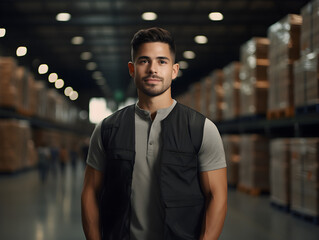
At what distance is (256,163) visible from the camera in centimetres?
966

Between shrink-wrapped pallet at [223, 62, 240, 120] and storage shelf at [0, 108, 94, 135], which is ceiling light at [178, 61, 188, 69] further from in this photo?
shrink-wrapped pallet at [223, 62, 240, 120]

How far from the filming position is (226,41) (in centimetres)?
1902

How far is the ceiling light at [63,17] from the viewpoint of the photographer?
14598mm

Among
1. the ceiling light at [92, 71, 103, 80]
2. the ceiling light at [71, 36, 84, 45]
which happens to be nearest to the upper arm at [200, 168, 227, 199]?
the ceiling light at [71, 36, 84, 45]

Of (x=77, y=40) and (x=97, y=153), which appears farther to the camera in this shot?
(x=77, y=40)

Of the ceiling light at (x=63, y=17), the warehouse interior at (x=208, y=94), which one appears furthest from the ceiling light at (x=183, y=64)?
the ceiling light at (x=63, y=17)

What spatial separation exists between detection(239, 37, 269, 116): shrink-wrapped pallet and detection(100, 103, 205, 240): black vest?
26.0 feet

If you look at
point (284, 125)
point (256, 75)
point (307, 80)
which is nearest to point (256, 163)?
point (284, 125)

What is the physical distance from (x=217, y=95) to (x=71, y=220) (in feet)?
24.9

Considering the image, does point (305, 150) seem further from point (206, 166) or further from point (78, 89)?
point (78, 89)

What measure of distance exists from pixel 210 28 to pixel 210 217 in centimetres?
1641

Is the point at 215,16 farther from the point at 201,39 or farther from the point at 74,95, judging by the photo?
the point at 74,95

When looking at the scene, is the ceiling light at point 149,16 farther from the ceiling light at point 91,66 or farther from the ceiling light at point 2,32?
the ceiling light at point 91,66

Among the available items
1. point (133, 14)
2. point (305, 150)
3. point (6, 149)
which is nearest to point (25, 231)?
point (305, 150)
